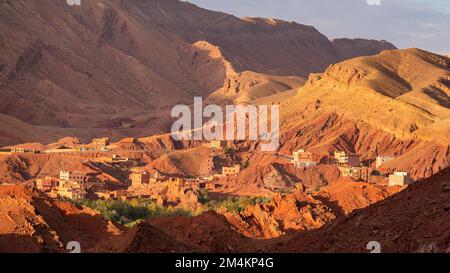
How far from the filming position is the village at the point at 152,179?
244ft

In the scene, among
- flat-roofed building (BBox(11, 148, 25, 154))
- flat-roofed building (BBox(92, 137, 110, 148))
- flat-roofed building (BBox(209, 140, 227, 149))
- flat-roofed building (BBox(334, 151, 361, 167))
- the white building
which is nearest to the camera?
the white building

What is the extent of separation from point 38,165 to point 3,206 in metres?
58.2

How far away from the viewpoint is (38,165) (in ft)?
310

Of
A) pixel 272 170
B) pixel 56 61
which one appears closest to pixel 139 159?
pixel 272 170

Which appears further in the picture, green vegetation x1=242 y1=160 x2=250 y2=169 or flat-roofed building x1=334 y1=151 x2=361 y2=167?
green vegetation x1=242 y1=160 x2=250 y2=169

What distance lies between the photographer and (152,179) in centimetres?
8662

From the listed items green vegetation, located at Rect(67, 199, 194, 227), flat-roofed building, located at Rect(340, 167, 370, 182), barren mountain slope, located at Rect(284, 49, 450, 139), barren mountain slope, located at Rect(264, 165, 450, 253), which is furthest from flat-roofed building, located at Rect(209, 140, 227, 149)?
barren mountain slope, located at Rect(264, 165, 450, 253)

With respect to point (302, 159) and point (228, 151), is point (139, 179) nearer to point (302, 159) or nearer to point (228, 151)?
point (302, 159)

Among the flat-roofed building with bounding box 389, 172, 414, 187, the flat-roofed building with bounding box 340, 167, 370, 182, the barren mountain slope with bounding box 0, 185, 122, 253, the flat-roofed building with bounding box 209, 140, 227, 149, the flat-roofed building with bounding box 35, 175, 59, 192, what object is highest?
the flat-roofed building with bounding box 209, 140, 227, 149

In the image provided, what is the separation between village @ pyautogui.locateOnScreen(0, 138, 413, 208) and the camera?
244 feet

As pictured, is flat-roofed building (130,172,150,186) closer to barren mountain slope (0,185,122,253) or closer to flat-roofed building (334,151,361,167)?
flat-roofed building (334,151,361,167)

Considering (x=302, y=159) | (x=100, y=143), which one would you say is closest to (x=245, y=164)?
(x=302, y=159)

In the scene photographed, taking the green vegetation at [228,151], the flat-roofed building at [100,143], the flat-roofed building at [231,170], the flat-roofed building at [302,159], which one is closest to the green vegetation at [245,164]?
the flat-roofed building at [231,170]

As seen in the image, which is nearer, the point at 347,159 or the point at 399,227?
the point at 399,227
